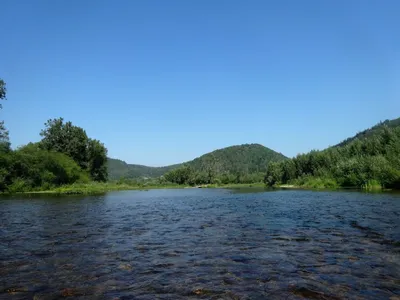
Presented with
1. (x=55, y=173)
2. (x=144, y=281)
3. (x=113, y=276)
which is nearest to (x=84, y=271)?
(x=113, y=276)

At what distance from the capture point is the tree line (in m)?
75.8

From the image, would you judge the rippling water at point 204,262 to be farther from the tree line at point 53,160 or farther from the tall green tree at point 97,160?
the tall green tree at point 97,160

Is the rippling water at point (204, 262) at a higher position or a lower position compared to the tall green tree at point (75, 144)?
lower

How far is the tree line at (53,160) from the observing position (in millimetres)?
75750

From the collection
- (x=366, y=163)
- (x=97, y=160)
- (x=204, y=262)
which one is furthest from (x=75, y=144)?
(x=204, y=262)

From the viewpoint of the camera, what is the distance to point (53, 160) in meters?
89.9

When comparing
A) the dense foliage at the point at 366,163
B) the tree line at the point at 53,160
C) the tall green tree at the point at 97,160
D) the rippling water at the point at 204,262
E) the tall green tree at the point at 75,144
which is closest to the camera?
the rippling water at the point at 204,262

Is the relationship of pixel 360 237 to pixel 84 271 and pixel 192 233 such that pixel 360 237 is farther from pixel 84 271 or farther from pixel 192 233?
pixel 84 271

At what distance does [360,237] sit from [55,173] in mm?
89004

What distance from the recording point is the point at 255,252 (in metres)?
13.1

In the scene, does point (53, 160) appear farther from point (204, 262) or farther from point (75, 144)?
point (204, 262)

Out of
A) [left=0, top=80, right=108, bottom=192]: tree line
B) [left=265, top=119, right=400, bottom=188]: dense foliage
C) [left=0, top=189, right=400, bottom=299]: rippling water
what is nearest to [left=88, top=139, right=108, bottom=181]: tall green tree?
[left=0, top=80, right=108, bottom=192]: tree line

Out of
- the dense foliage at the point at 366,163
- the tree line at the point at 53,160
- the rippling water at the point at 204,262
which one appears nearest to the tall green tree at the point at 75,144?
the tree line at the point at 53,160

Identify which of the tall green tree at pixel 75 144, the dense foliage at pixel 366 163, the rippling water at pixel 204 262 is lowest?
the rippling water at pixel 204 262
